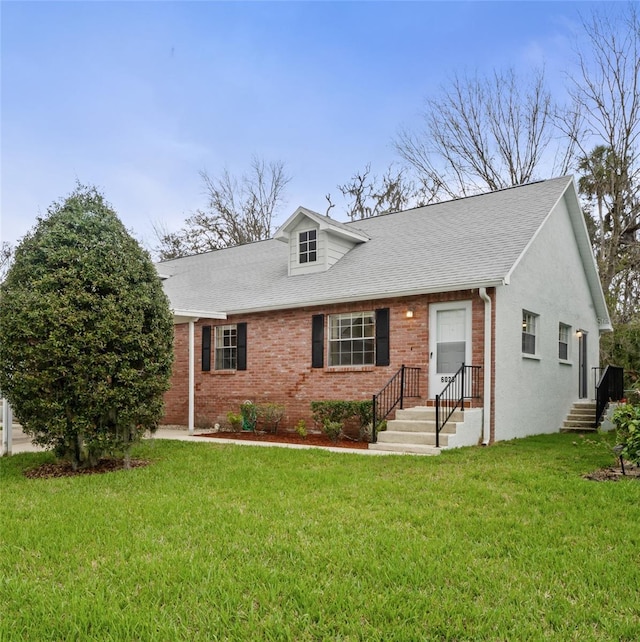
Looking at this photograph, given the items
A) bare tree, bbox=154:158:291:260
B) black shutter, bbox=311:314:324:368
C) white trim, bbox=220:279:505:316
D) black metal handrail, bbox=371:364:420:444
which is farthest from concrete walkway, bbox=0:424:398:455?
bare tree, bbox=154:158:291:260

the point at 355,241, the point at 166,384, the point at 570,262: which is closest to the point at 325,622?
the point at 166,384

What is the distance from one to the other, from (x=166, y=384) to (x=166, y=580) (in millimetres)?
4237

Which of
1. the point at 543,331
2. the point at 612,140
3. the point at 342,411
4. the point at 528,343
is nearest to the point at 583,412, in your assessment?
the point at 543,331

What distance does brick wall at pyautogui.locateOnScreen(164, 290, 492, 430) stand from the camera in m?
10.4

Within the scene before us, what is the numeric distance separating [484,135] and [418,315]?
44.5ft

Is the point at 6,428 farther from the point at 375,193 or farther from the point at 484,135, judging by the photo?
the point at 484,135

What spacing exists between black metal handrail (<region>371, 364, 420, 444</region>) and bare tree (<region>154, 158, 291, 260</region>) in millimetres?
17426

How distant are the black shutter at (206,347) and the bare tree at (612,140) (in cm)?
1395

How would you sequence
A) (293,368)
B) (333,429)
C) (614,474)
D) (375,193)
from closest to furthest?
(614,474) → (333,429) → (293,368) → (375,193)

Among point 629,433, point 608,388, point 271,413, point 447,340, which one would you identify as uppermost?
point 447,340

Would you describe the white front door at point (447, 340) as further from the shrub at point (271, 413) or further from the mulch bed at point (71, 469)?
the mulch bed at point (71, 469)

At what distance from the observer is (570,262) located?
13609 mm

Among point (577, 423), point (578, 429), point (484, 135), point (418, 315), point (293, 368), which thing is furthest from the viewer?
point (484, 135)

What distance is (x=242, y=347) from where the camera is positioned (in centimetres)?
1288
